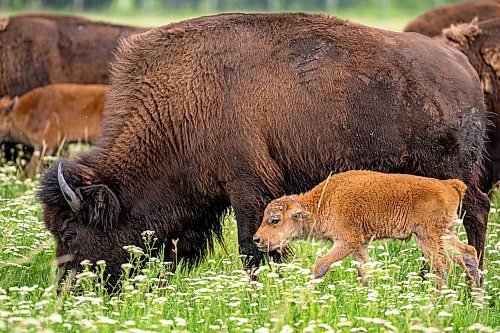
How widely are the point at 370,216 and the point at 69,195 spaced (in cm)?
214

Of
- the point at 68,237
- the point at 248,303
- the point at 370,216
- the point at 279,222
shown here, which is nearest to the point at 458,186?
the point at 370,216

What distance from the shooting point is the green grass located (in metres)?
5.89

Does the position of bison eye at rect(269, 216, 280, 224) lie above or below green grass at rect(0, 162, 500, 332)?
above

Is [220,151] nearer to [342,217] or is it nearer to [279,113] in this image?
[279,113]

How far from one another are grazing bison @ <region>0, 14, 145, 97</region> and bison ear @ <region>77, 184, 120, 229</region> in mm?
6673

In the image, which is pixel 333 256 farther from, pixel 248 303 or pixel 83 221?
pixel 83 221

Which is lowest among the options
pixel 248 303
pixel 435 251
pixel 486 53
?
pixel 248 303

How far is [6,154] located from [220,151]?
645 centimetres

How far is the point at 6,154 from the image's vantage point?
13258mm

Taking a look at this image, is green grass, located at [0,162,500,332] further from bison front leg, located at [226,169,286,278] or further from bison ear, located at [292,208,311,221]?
bison ear, located at [292,208,311,221]

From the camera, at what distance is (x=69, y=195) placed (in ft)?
23.9

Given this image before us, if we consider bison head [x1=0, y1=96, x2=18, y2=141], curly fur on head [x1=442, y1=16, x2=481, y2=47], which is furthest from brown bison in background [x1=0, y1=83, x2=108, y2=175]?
curly fur on head [x1=442, y1=16, x2=481, y2=47]

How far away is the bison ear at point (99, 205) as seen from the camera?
740 centimetres

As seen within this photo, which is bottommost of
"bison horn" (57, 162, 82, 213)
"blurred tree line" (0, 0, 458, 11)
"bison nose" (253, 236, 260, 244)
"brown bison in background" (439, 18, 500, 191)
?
"bison nose" (253, 236, 260, 244)
